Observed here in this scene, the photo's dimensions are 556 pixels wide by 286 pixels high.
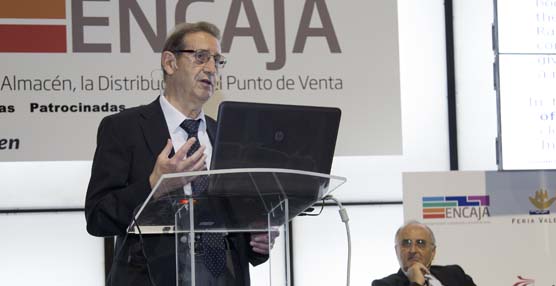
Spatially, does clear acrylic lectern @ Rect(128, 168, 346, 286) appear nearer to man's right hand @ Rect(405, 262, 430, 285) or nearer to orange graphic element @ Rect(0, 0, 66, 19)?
man's right hand @ Rect(405, 262, 430, 285)

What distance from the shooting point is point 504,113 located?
5.95 meters

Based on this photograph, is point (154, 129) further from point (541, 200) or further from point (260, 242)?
point (541, 200)

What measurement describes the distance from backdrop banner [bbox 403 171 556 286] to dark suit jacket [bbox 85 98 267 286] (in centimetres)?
206

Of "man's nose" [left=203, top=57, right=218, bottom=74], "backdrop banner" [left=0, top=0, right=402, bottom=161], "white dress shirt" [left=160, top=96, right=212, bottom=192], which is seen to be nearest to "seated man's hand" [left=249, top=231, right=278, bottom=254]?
"white dress shirt" [left=160, top=96, right=212, bottom=192]

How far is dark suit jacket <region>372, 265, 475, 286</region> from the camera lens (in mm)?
4840

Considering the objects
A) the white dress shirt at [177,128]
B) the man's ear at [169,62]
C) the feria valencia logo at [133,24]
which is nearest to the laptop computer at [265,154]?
the white dress shirt at [177,128]

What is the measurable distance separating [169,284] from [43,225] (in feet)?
11.4

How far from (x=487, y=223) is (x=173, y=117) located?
7.92ft

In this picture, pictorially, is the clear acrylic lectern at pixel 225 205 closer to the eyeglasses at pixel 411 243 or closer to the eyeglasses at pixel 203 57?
the eyeglasses at pixel 203 57

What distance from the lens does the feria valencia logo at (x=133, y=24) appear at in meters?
5.46

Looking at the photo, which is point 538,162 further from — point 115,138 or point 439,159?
point 115,138

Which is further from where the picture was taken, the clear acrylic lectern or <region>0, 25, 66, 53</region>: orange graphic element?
<region>0, 25, 66, 53</region>: orange graphic element

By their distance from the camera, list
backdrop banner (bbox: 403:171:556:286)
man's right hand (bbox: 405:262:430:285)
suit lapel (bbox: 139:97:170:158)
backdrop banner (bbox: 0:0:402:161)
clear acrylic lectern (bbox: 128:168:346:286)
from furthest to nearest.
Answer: backdrop banner (bbox: 0:0:402:161), backdrop banner (bbox: 403:171:556:286), man's right hand (bbox: 405:262:430:285), suit lapel (bbox: 139:97:170:158), clear acrylic lectern (bbox: 128:168:346:286)

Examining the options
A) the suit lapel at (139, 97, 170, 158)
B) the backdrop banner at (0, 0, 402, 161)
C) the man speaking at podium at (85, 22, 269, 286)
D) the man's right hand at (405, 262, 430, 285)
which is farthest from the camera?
the backdrop banner at (0, 0, 402, 161)
